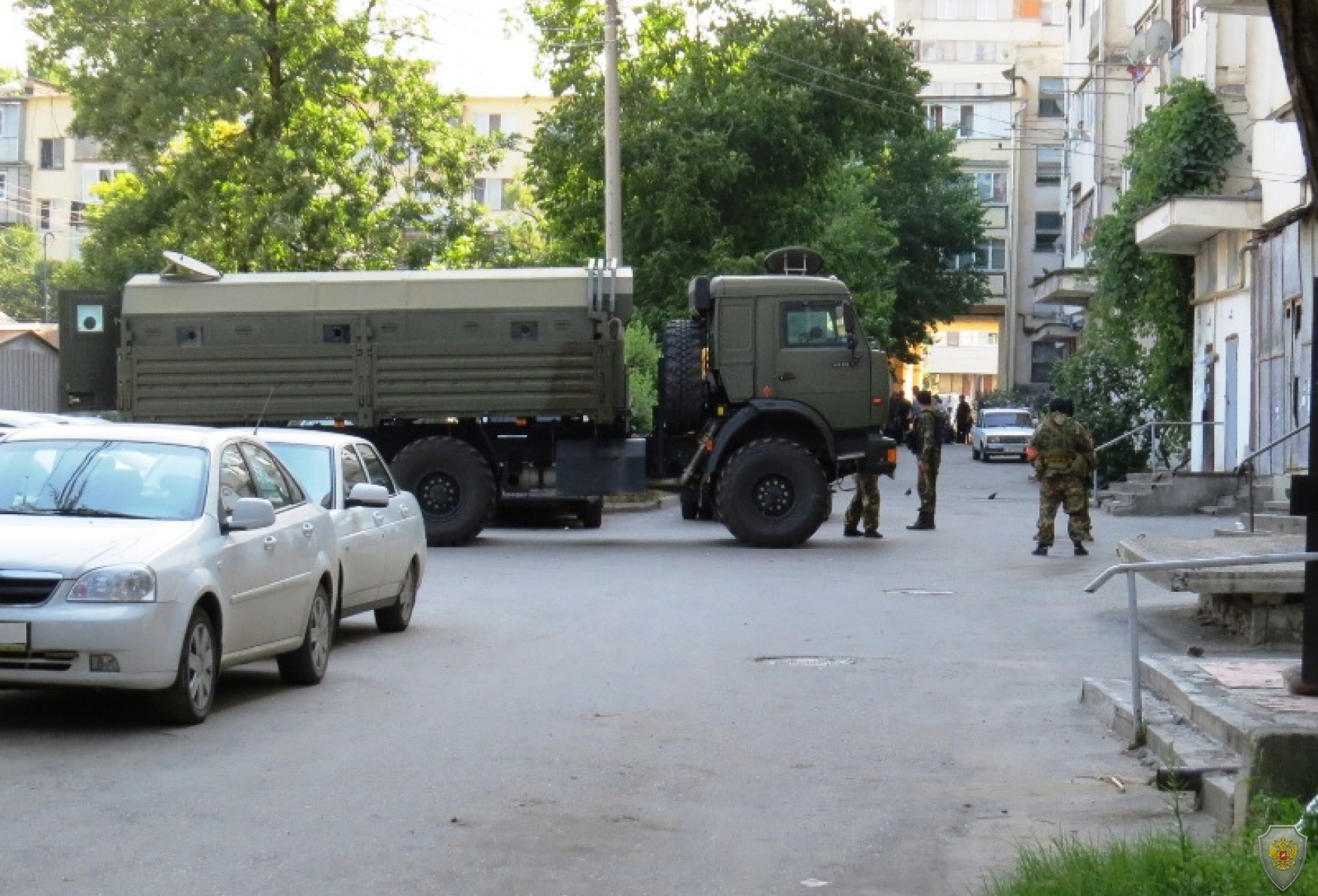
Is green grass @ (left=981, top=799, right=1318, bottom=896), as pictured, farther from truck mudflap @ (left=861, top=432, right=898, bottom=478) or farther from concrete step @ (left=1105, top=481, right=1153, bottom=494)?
concrete step @ (left=1105, top=481, right=1153, bottom=494)

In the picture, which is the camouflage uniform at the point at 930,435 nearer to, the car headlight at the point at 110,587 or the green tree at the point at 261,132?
the car headlight at the point at 110,587

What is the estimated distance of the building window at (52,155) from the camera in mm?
108062

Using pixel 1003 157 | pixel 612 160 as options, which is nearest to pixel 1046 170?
pixel 1003 157

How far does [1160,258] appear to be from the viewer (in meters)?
38.6

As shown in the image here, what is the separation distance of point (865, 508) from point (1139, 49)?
16861 mm

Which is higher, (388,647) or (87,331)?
(87,331)

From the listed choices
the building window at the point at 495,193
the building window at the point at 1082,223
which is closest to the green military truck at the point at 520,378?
the building window at the point at 1082,223

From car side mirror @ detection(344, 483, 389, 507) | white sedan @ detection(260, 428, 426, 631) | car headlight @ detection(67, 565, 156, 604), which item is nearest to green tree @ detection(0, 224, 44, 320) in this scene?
white sedan @ detection(260, 428, 426, 631)

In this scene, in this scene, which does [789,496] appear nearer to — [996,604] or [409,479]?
[409,479]

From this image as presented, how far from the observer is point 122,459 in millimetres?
10969

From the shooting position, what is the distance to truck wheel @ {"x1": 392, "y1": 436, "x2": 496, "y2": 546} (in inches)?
956

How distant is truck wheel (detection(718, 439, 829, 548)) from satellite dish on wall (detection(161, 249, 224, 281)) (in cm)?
649

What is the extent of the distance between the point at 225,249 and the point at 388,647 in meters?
31.0

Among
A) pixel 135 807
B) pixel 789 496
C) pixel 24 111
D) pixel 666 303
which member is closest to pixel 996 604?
pixel 789 496
